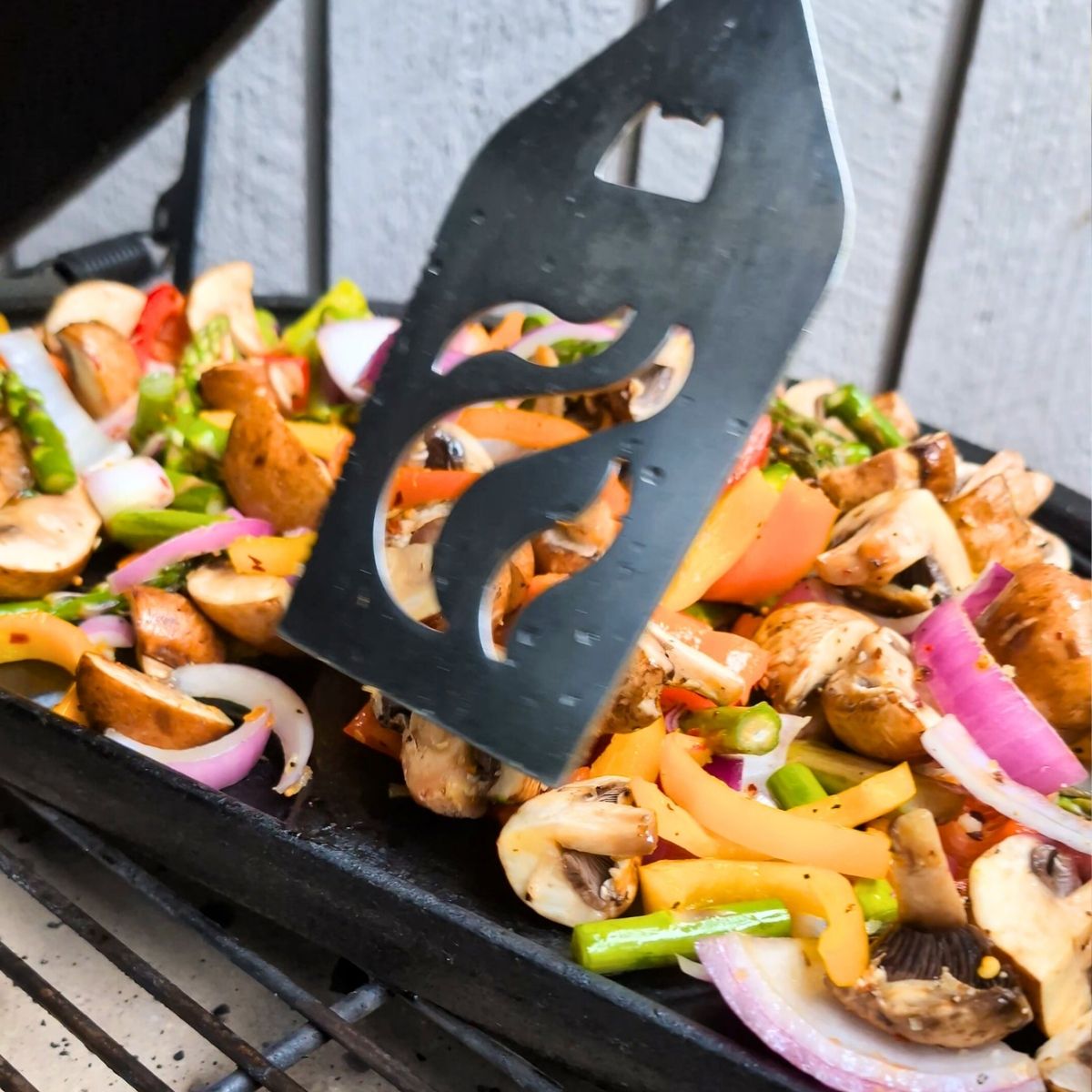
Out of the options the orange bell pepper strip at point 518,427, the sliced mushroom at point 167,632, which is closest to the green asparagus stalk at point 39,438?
the sliced mushroom at point 167,632

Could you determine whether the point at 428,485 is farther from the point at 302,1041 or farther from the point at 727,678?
the point at 302,1041

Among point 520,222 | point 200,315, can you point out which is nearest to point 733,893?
point 520,222

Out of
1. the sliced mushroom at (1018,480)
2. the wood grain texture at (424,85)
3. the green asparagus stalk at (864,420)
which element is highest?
the wood grain texture at (424,85)

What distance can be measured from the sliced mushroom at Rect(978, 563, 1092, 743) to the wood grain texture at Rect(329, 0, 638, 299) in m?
1.50

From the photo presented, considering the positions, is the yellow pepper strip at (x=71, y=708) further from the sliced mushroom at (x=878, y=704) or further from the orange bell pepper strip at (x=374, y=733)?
the sliced mushroom at (x=878, y=704)

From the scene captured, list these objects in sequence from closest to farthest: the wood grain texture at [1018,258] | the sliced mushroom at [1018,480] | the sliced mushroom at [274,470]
→ the sliced mushroom at [274,470] → the sliced mushroom at [1018,480] → the wood grain texture at [1018,258]

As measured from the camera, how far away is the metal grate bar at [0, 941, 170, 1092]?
0.69m

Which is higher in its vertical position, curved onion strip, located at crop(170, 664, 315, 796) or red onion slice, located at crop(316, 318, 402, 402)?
red onion slice, located at crop(316, 318, 402, 402)

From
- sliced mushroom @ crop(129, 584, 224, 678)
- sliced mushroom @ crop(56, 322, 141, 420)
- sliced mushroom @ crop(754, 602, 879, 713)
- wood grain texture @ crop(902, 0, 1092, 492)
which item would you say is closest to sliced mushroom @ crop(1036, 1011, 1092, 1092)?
sliced mushroom @ crop(754, 602, 879, 713)

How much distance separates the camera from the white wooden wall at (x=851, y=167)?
5.95 ft

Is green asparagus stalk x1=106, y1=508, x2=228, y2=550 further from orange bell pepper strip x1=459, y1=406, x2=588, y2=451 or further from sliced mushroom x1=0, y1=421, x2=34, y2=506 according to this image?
orange bell pepper strip x1=459, y1=406, x2=588, y2=451

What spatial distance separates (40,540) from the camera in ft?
3.79

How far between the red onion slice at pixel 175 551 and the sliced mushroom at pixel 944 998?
80 cm

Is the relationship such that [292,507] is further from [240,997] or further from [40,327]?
[40,327]
